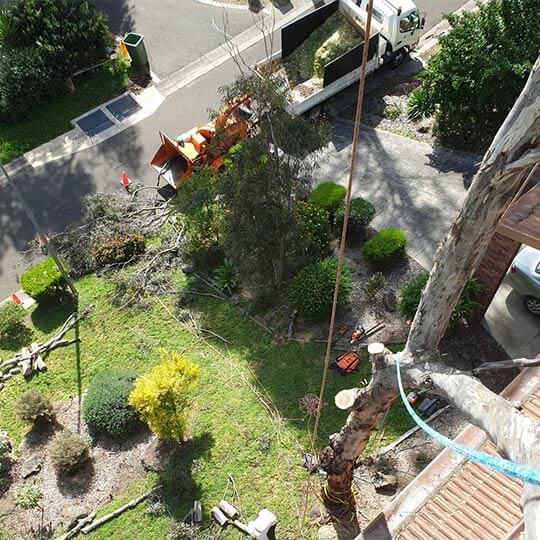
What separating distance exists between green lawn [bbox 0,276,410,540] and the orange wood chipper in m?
3.75

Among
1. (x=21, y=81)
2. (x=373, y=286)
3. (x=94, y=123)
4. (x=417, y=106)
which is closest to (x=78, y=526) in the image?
(x=373, y=286)

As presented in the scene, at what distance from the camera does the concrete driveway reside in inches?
780

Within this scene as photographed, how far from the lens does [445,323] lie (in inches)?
261

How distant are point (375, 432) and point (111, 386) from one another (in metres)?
5.36

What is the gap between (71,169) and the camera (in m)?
17.0

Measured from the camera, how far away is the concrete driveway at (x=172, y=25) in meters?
19.8

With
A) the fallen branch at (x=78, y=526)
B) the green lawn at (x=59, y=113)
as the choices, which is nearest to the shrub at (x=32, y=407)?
the fallen branch at (x=78, y=526)

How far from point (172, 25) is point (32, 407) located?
1513 cm

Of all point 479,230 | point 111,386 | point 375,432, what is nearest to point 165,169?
point 111,386

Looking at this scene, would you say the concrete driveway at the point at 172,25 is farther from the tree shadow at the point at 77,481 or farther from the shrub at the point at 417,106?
the tree shadow at the point at 77,481

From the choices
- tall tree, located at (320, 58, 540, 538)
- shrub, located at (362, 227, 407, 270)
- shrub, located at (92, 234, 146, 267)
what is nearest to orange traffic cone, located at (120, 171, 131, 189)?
shrub, located at (92, 234, 146, 267)

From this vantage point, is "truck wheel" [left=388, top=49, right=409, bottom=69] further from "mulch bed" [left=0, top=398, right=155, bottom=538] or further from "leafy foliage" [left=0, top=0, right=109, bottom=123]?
"mulch bed" [left=0, top=398, right=155, bottom=538]

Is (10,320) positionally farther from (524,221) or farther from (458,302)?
(524,221)

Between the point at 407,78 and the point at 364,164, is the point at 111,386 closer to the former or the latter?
the point at 364,164
